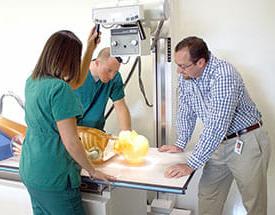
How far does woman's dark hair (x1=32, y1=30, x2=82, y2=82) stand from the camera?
54.9 inches

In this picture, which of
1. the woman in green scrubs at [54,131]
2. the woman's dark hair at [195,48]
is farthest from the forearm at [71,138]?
the woman's dark hair at [195,48]

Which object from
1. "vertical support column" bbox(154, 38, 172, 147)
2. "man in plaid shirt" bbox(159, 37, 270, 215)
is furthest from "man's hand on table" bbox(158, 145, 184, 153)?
"vertical support column" bbox(154, 38, 172, 147)

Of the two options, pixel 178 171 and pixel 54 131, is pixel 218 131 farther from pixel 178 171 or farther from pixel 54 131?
pixel 54 131

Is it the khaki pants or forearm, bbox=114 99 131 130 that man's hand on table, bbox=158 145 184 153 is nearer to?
the khaki pants

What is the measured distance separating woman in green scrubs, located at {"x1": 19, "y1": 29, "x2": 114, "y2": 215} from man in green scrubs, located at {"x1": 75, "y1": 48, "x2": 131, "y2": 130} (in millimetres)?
644

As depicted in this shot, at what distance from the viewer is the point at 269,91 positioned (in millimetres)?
2227

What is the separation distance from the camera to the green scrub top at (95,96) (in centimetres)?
215

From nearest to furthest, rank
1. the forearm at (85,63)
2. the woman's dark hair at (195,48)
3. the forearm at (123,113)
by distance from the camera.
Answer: the woman's dark hair at (195,48) < the forearm at (85,63) < the forearm at (123,113)

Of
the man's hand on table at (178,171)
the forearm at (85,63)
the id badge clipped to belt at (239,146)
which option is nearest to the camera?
the man's hand on table at (178,171)

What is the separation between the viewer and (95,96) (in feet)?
7.11

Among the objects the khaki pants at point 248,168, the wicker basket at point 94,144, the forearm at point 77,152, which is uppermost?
the forearm at point 77,152

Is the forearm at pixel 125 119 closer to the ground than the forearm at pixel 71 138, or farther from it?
closer to the ground

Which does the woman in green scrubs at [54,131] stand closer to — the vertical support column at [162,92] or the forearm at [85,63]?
the forearm at [85,63]

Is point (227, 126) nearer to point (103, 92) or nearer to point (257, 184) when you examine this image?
point (257, 184)
